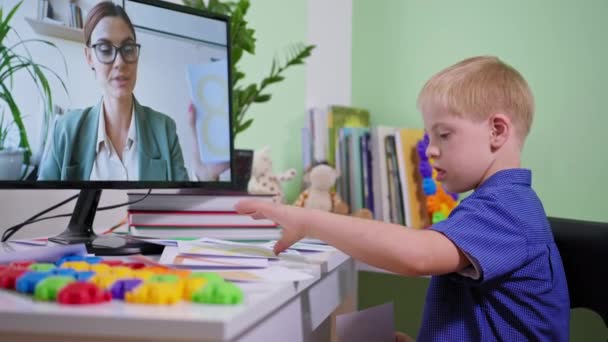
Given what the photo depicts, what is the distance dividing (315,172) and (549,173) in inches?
25.2

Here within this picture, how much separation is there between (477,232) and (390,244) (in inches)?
4.5

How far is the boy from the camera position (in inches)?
30.0

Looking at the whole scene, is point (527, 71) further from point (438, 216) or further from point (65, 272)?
point (65, 272)

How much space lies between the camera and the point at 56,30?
2.88 feet

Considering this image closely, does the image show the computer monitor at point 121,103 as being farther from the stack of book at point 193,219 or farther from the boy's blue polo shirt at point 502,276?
the boy's blue polo shirt at point 502,276

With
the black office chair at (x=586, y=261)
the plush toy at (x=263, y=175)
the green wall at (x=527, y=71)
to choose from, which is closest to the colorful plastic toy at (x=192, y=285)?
the black office chair at (x=586, y=261)

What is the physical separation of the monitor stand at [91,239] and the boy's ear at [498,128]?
0.53 meters

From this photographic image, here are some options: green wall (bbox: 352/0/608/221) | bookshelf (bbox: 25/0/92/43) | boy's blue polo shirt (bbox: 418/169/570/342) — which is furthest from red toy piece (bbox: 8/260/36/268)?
green wall (bbox: 352/0/608/221)

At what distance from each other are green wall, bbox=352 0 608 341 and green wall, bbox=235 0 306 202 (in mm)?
202

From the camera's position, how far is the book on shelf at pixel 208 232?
1.10m

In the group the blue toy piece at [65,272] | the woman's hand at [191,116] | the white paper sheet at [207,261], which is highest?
the woman's hand at [191,116]

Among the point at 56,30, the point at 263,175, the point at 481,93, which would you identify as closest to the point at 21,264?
the point at 56,30

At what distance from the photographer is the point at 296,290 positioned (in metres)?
0.69

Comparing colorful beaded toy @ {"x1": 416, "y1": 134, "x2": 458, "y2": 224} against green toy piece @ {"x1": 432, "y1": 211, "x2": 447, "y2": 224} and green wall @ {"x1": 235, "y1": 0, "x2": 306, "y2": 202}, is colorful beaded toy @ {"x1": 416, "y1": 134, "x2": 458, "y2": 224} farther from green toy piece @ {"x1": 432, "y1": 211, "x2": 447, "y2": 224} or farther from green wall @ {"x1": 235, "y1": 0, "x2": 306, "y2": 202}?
green wall @ {"x1": 235, "y1": 0, "x2": 306, "y2": 202}
